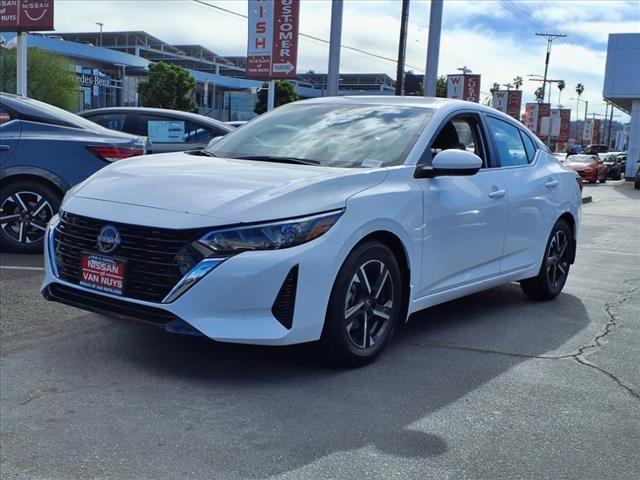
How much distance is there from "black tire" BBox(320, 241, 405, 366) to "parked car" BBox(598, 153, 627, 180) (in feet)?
142

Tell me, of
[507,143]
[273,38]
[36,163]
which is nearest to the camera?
[507,143]

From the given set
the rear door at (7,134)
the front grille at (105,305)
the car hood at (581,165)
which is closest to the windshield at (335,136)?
the front grille at (105,305)

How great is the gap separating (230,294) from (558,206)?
3.88 metres

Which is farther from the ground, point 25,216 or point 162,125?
point 162,125

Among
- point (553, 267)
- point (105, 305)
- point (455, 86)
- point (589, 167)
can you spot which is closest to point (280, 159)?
point (105, 305)

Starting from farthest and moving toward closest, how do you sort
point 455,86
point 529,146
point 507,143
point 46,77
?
point 46,77
point 455,86
point 529,146
point 507,143

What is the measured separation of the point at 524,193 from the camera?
607cm

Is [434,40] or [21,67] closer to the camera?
[21,67]

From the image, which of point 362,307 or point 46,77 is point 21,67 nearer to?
point 362,307

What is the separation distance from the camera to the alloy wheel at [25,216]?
7352 millimetres

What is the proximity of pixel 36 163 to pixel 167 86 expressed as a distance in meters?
55.3

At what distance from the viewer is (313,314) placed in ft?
13.3

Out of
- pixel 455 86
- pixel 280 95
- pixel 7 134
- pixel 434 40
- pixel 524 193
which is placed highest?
pixel 280 95

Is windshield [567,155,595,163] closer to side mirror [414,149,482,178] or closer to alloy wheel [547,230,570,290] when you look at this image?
alloy wheel [547,230,570,290]
